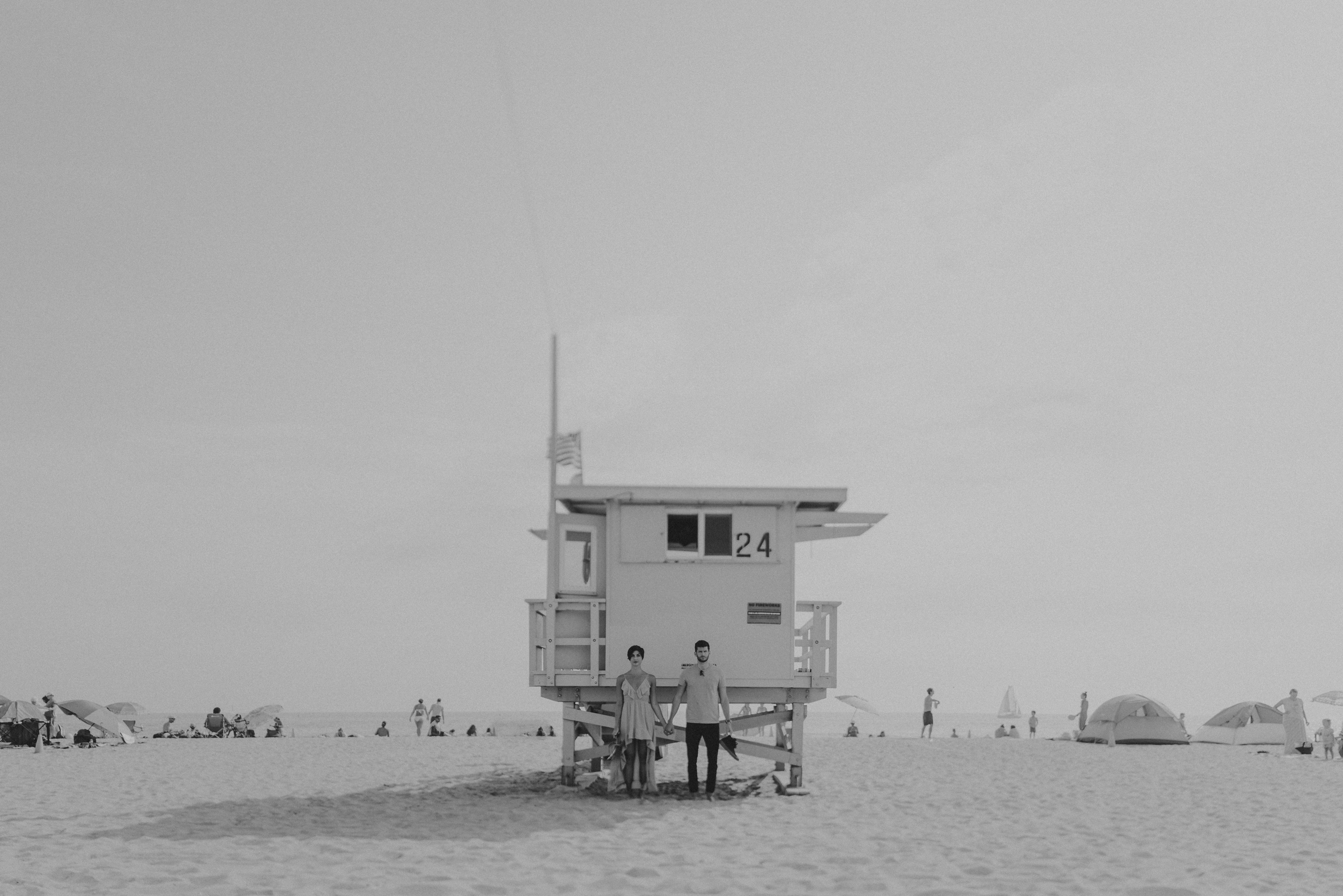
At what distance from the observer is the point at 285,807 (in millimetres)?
14703

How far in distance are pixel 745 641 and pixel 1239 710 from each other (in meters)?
21.7

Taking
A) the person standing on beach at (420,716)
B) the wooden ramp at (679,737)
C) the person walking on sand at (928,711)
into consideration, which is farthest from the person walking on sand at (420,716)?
the wooden ramp at (679,737)

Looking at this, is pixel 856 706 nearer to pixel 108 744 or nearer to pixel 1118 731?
pixel 1118 731

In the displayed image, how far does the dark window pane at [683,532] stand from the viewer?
1639cm

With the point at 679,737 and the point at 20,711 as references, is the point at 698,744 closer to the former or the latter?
the point at 679,737

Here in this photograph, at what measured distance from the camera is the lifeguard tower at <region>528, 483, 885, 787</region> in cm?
1619

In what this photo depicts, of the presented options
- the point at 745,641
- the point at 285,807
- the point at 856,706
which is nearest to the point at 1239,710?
the point at 856,706

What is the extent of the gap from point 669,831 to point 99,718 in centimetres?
2285

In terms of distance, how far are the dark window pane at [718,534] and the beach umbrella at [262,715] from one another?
2607cm

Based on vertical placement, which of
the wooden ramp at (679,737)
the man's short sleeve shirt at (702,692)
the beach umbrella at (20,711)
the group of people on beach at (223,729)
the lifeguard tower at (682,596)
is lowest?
the group of people on beach at (223,729)

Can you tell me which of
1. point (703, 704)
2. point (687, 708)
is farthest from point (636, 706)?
point (703, 704)

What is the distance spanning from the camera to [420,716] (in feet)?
125

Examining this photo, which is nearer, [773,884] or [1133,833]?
[773,884]

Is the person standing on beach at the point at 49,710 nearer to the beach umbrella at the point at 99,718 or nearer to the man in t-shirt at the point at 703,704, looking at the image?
the beach umbrella at the point at 99,718
